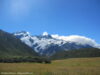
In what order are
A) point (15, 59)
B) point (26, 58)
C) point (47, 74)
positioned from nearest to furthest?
1. point (47, 74)
2. point (15, 59)
3. point (26, 58)

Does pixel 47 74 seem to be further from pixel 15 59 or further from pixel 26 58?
pixel 26 58

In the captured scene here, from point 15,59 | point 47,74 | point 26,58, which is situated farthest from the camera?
point 26,58

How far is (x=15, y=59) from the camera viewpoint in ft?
395

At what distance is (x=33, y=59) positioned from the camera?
137250mm

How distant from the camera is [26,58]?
5103 inches

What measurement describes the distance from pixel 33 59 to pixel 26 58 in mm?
8842

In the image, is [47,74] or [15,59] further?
[15,59]

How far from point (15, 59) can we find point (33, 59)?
19.9 meters

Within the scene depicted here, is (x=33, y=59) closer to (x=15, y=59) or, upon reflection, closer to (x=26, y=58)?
(x=26, y=58)

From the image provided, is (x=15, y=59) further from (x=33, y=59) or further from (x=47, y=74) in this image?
(x=47, y=74)

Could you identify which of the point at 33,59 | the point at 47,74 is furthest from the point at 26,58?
the point at 47,74

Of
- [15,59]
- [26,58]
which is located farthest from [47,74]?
[26,58]

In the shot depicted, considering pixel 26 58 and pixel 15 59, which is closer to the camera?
pixel 15 59

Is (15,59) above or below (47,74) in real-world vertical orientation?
above
